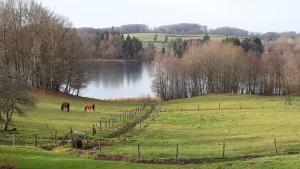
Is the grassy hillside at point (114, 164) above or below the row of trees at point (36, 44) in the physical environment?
below

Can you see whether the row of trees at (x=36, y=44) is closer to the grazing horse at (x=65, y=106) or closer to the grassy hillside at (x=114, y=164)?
the grazing horse at (x=65, y=106)

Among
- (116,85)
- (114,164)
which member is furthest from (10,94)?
(116,85)

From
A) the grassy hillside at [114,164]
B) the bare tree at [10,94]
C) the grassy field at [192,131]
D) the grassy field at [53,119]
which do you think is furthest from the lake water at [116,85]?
the grassy hillside at [114,164]

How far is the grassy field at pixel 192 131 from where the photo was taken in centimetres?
3372

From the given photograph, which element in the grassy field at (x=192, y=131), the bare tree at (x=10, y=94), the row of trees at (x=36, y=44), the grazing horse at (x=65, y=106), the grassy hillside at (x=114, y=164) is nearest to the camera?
the grassy hillside at (x=114, y=164)

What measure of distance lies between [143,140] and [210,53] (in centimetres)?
8877

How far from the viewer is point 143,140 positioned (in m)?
48.2

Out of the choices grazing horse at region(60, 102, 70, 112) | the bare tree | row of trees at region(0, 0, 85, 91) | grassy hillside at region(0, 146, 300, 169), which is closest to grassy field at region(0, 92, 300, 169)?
grassy hillside at region(0, 146, 300, 169)

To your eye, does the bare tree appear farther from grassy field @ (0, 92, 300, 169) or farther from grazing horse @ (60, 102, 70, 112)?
grazing horse @ (60, 102, 70, 112)

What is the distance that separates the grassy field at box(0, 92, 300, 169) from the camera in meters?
33.7

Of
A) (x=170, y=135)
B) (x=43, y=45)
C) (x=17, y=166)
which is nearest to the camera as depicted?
(x=17, y=166)

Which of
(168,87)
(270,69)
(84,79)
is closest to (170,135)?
(84,79)

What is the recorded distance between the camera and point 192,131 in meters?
57.0

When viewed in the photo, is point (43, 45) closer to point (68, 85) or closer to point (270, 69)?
point (68, 85)
